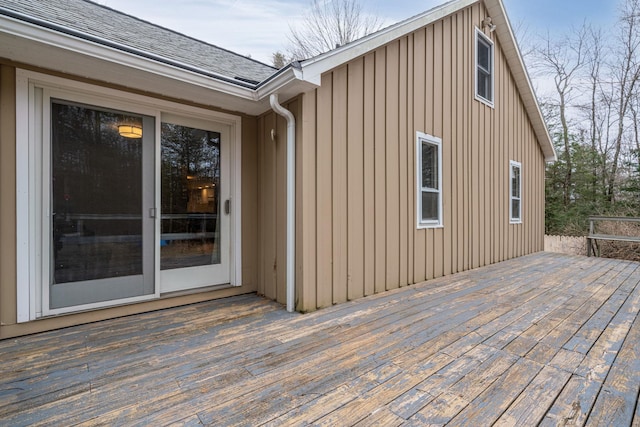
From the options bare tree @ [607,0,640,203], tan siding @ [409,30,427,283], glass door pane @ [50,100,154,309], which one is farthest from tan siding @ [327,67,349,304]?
bare tree @ [607,0,640,203]

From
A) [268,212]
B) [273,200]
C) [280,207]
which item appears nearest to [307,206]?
[280,207]

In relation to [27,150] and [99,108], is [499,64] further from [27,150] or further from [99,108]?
[27,150]

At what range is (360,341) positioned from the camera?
7.48ft

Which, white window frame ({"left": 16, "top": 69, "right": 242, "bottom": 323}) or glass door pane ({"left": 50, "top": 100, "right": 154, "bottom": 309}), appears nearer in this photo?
white window frame ({"left": 16, "top": 69, "right": 242, "bottom": 323})

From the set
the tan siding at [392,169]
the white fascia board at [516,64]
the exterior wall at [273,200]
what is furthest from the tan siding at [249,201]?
the white fascia board at [516,64]

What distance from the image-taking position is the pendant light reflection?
2822 mm

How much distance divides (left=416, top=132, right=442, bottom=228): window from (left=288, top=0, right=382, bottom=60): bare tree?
805 cm

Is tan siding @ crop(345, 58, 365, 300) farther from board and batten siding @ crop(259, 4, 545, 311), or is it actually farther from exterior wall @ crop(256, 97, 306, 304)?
exterior wall @ crop(256, 97, 306, 304)

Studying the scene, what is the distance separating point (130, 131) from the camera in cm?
286

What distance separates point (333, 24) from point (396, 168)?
947cm

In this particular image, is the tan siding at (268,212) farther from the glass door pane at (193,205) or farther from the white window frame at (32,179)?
the white window frame at (32,179)

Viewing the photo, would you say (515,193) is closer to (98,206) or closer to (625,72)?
(98,206)

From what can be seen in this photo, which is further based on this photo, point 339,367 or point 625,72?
point 625,72

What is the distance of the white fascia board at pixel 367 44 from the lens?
109 inches
